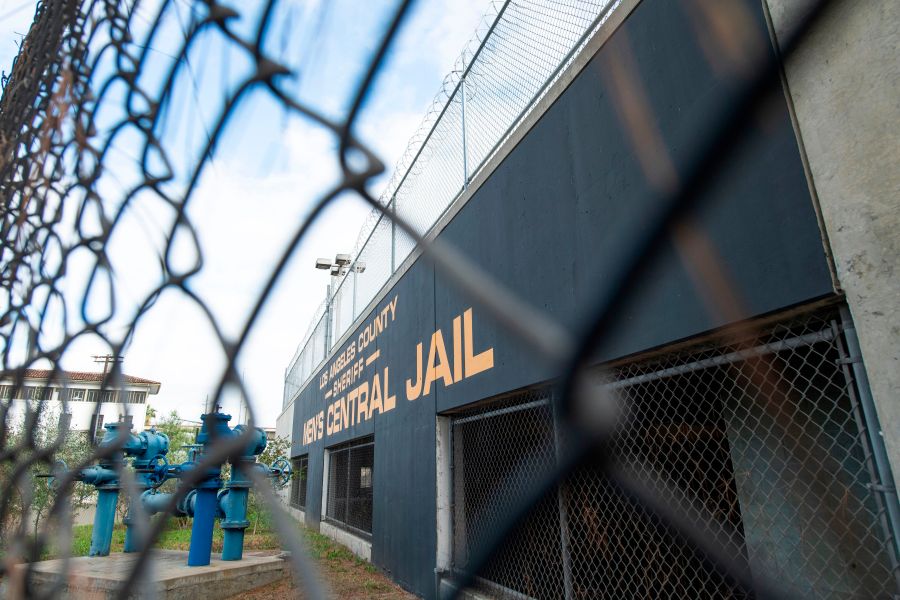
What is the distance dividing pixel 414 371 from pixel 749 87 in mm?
6532

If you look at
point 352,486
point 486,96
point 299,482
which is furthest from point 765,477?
point 299,482

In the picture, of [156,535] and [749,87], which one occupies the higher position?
[749,87]

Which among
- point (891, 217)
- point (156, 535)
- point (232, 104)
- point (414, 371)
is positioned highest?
point (414, 371)

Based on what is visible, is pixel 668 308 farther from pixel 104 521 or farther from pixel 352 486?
pixel 352 486

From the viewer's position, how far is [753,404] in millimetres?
2963

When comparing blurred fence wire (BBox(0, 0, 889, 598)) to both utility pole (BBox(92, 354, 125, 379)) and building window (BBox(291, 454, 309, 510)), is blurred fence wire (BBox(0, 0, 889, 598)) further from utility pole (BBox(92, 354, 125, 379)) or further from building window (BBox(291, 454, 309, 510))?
building window (BBox(291, 454, 309, 510))

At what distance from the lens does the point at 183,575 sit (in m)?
5.59

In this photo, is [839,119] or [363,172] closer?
[363,172]

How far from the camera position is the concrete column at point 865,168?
1950mm

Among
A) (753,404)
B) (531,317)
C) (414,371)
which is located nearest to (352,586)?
(414,371)

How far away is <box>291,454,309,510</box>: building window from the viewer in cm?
1576

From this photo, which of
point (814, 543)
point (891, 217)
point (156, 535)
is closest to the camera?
point (156, 535)

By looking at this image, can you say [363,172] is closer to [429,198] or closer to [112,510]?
[429,198]

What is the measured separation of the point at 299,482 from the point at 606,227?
15412 millimetres
